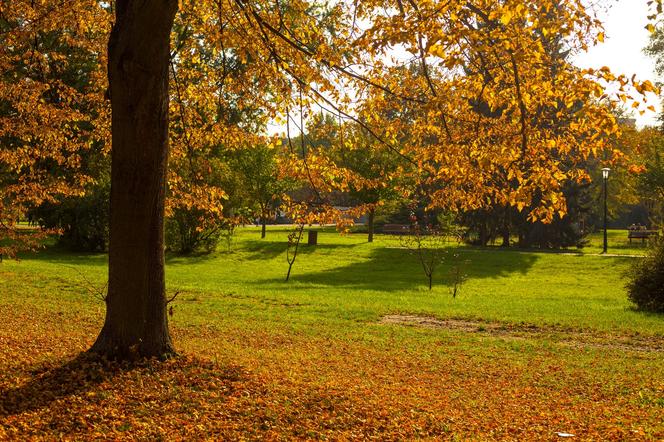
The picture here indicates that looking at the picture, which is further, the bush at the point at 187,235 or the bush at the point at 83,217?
the bush at the point at 187,235

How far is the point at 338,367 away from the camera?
29.4ft

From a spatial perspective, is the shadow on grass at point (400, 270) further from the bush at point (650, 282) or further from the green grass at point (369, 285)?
the bush at point (650, 282)

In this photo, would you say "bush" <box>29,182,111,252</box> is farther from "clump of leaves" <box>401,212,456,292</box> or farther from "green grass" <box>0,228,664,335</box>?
"clump of leaves" <box>401,212,456,292</box>

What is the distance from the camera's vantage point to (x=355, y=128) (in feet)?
30.1

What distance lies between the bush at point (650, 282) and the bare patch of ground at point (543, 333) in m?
4.05

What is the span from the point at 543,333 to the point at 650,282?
5.11m

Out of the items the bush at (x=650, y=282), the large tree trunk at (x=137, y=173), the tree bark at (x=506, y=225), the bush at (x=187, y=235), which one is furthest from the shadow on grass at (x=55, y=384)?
the tree bark at (x=506, y=225)

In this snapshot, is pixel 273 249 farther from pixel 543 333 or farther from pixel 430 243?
pixel 543 333

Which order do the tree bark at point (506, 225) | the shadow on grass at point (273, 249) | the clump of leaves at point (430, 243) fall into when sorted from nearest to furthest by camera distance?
the clump of leaves at point (430, 243) → the shadow on grass at point (273, 249) → the tree bark at point (506, 225)

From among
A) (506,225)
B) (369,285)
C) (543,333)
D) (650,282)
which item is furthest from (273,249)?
(543,333)

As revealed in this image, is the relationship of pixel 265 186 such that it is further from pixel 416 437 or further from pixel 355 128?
pixel 416 437

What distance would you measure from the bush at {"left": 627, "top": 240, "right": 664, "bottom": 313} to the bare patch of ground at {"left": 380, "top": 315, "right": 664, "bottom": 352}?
13.3 ft

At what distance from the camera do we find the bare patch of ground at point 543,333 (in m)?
11.9

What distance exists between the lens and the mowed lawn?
5.61 metres
